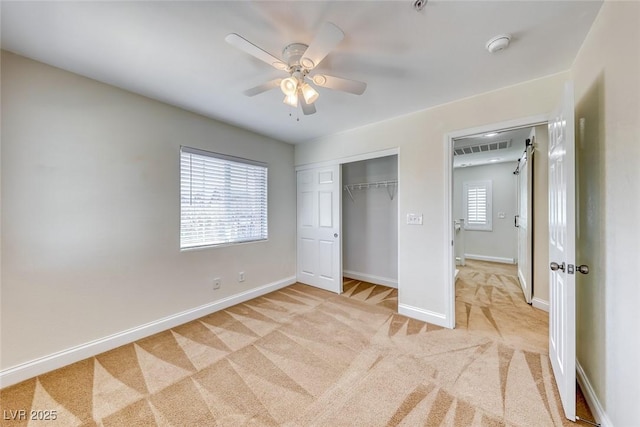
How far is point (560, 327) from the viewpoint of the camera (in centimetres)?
165

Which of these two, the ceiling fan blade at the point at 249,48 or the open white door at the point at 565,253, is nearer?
the ceiling fan blade at the point at 249,48

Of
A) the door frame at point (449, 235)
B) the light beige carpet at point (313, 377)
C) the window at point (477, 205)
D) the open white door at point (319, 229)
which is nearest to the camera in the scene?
the light beige carpet at point (313, 377)

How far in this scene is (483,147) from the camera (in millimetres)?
4477

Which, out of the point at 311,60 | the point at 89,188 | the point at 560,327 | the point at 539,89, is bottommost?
the point at 560,327

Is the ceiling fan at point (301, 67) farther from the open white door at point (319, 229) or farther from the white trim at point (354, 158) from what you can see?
the open white door at point (319, 229)

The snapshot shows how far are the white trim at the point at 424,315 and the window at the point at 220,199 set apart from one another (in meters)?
2.22

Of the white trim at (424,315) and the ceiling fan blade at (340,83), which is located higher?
the ceiling fan blade at (340,83)

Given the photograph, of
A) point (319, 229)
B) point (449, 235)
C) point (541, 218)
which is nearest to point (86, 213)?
point (319, 229)

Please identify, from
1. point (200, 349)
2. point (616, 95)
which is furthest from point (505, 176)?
point (200, 349)

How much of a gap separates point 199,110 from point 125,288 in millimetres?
2054

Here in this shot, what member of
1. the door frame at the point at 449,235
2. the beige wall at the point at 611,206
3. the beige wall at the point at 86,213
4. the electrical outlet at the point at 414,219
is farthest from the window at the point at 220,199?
the beige wall at the point at 611,206

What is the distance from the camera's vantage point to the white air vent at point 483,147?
13.8 feet

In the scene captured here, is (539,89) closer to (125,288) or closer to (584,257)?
(584,257)

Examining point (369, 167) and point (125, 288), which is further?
point (369, 167)
